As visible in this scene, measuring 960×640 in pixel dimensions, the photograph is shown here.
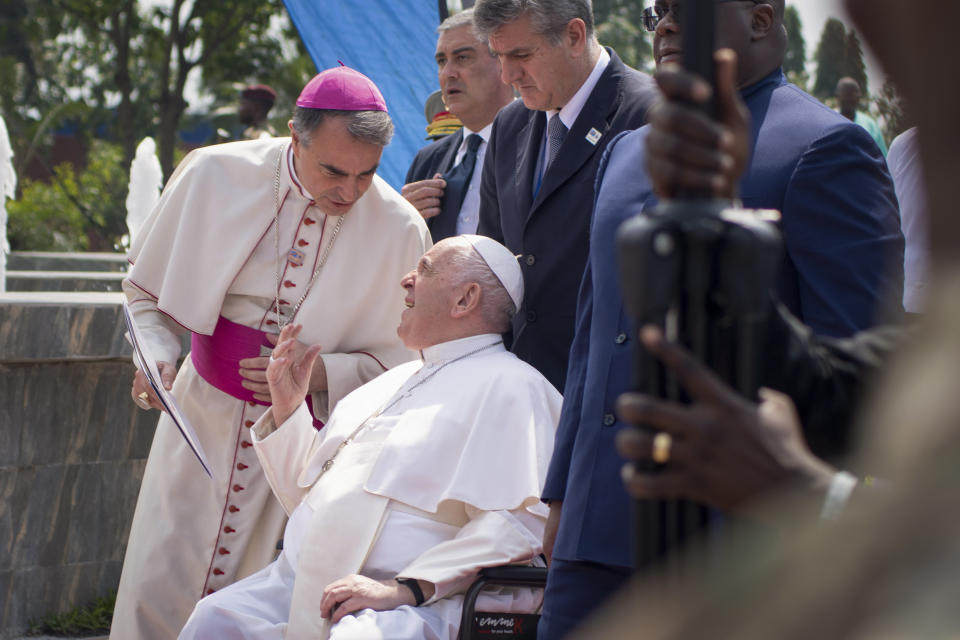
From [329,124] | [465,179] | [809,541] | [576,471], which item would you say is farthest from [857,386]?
[465,179]

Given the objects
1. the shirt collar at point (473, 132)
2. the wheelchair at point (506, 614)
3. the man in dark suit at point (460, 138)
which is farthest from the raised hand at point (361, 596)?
the shirt collar at point (473, 132)

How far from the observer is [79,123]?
24.2 meters

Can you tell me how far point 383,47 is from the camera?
6512mm

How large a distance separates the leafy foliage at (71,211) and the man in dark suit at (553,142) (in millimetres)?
15682

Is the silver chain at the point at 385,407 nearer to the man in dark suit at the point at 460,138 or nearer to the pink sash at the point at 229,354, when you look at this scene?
the pink sash at the point at 229,354

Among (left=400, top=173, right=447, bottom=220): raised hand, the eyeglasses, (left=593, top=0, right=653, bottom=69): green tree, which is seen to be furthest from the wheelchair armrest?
(left=593, top=0, right=653, bottom=69): green tree

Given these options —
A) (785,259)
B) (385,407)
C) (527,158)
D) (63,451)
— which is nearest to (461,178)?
(527,158)

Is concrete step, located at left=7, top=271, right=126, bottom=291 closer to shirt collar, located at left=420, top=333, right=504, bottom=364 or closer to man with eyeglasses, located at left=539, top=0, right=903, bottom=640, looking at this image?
shirt collar, located at left=420, top=333, right=504, bottom=364

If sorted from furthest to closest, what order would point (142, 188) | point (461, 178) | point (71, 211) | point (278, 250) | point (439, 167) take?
point (71, 211)
point (142, 188)
point (439, 167)
point (461, 178)
point (278, 250)

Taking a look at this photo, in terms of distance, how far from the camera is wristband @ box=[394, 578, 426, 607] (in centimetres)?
334

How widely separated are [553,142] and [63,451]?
2478 mm

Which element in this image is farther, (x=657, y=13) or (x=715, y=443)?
(x=657, y=13)

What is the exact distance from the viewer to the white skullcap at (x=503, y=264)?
13.0 ft

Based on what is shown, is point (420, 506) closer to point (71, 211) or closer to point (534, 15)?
point (534, 15)
